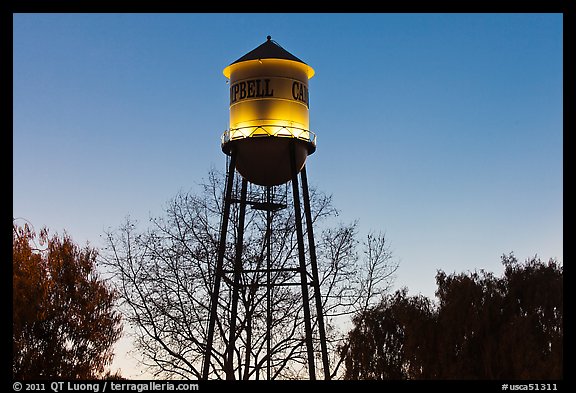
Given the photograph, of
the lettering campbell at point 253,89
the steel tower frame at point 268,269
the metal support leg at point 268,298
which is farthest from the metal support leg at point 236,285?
the lettering campbell at point 253,89

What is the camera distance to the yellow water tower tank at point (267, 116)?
30719mm

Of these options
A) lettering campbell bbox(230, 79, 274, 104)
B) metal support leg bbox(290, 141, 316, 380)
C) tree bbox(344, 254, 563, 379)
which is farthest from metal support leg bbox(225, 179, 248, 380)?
tree bbox(344, 254, 563, 379)

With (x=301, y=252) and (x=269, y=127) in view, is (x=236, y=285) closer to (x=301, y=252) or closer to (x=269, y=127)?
(x=301, y=252)

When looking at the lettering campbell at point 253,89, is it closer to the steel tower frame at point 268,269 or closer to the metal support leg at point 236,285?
the steel tower frame at point 268,269

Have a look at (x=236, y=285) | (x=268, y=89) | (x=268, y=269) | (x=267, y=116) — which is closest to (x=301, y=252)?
(x=268, y=269)

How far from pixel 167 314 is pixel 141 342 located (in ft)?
4.61

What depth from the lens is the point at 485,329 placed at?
1121 inches

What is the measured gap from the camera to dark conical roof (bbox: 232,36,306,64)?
31234 mm

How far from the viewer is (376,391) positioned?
74.5 feet

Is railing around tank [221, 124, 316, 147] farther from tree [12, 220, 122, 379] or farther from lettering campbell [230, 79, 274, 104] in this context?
tree [12, 220, 122, 379]

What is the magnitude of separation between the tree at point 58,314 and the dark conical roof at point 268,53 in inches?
384
